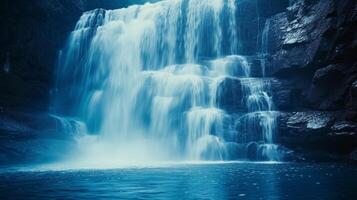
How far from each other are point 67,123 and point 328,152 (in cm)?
1826

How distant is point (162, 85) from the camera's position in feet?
89.8

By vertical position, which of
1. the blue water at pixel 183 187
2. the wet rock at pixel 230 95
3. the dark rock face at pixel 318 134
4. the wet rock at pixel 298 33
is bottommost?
the blue water at pixel 183 187

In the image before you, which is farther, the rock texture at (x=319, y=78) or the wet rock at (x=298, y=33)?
the wet rock at (x=298, y=33)

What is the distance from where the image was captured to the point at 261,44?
3134 centimetres

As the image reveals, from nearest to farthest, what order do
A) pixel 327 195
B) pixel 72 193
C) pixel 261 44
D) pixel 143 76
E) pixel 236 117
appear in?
pixel 327 195, pixel 72 193, pixel 236 117, pixel 143 76, pixel 261 44

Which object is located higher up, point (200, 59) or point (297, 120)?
point (200, 59)

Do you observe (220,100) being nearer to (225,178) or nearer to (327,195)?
(225,178)

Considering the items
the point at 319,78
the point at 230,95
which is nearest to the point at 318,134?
the point at 319,78

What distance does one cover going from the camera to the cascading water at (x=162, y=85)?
78.8 feet

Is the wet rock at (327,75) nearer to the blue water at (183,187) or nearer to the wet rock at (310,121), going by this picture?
the wet rock at (310,121)

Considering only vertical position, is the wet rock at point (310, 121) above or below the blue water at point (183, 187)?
above

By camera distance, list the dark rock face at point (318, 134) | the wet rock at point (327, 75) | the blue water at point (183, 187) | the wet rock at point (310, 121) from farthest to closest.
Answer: the wet rock at point (327, 75)
the wet rock at point (310, 121)
the dark rock face at point (318, 134)
the blue water at point (183, 187)

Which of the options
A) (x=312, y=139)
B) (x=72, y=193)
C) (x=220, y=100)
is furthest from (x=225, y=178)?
(x=220, y=100)

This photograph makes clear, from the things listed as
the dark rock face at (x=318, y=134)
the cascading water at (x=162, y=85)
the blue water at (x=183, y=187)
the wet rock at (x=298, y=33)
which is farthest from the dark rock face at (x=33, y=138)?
the wet rock at (x=298, y=33)
